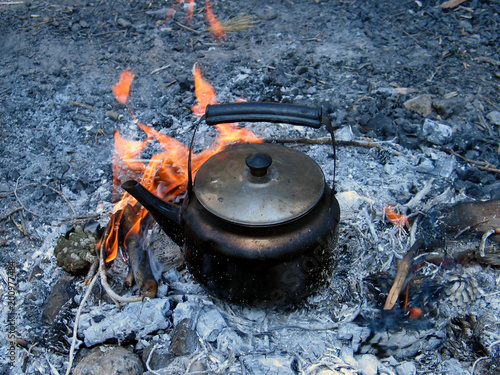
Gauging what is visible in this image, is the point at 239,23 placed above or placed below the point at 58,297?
above

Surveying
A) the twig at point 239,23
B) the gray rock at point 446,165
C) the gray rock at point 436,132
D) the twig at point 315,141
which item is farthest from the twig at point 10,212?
the twig at point 239,23

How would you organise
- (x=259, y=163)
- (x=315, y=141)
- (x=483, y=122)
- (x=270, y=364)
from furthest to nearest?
(x=483, y=122) → (x=315, y=141) → (x=270, y=364) → (x=259, y=163)

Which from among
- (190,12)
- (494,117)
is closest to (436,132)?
(494,117)

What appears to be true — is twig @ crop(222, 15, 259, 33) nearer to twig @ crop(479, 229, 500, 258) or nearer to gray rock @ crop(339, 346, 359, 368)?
twig @ crop(479, 229, 500, 258)

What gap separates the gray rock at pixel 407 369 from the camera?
6.03 feet

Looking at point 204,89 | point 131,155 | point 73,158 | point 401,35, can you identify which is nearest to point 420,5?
point 401,35

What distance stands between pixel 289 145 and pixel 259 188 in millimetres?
1594

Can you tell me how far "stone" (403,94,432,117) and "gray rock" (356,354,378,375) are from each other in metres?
2.47

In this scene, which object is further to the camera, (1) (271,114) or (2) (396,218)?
(2) (396,218)

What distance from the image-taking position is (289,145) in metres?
3.19

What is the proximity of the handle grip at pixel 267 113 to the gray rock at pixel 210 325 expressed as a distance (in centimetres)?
100

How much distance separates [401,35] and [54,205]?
437 cm

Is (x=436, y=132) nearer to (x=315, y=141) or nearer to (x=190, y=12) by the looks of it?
(x=315, y=141)

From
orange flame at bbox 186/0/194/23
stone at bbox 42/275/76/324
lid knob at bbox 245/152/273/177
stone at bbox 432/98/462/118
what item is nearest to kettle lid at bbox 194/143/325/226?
lid knob at bbox 245/152/273/177
